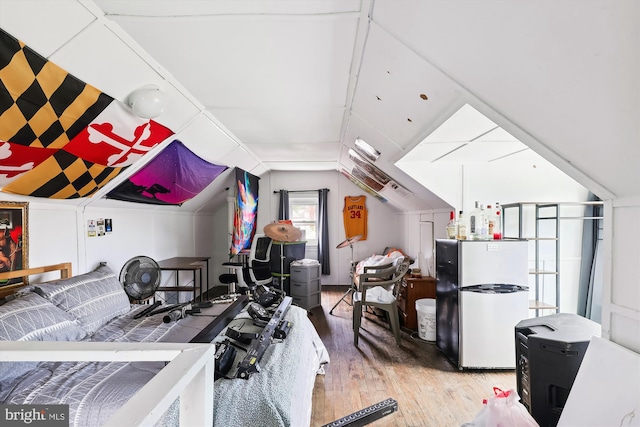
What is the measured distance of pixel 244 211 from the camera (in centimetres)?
527

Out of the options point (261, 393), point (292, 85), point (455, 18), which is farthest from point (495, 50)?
point (261, 393)

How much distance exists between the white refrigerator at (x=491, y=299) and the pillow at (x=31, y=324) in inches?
120

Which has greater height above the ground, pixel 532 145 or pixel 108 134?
pixel 108 134

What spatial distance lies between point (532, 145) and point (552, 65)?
53cm

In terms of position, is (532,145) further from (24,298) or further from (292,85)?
(24,298)

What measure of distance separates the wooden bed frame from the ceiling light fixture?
146 cm

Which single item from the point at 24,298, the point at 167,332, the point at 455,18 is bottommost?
the point at 167,332

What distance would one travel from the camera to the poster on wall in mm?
4906

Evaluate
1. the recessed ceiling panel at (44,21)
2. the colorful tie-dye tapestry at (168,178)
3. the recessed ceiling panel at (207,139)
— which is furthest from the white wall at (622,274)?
the colorful tie-dye tapestry at (168,178)

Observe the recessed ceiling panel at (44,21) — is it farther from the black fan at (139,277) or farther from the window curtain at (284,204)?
the window curtain at (284,204)

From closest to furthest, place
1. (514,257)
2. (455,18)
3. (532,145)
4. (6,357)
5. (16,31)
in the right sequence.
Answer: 1. (6,357)
2. (455,18)
3. (16,31)
4. (532,145)
5. (514,257)

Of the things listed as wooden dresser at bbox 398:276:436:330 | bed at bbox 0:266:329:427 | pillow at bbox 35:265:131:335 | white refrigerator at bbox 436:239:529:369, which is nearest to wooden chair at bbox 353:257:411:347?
wooden dresser at bbox 398:276:436:330

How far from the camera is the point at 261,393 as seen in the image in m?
1.51

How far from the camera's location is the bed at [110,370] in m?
1.45
